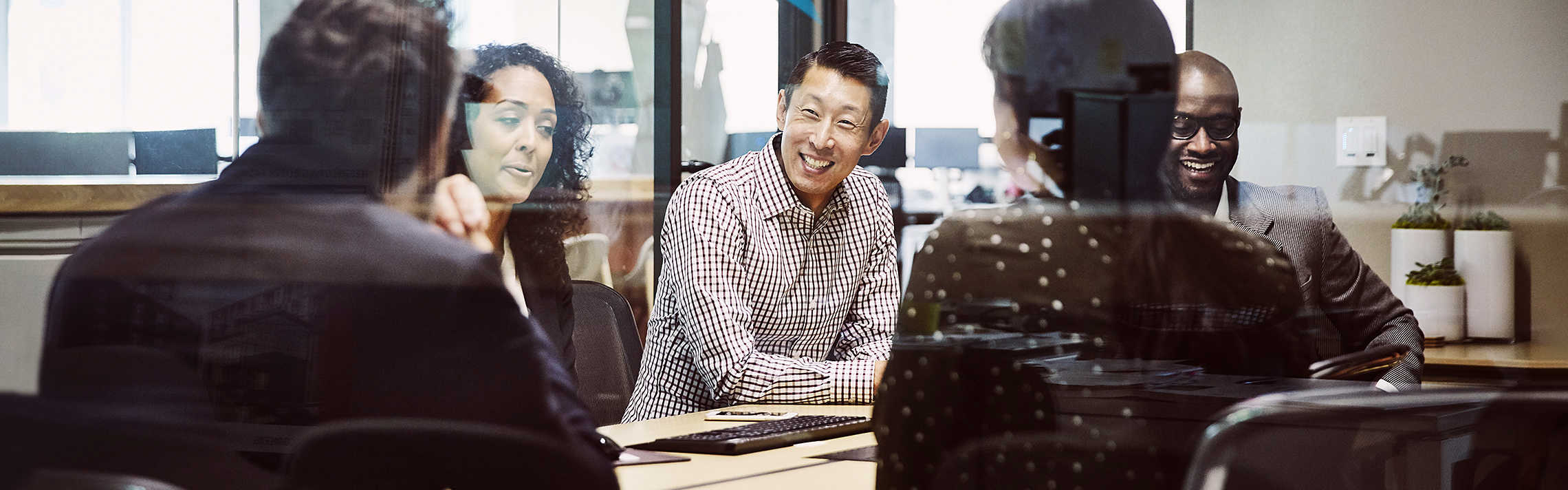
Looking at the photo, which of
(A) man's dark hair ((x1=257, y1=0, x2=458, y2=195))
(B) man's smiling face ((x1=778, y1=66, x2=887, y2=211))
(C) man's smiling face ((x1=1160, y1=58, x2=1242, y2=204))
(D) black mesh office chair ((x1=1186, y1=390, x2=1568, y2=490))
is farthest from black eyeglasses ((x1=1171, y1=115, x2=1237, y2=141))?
(B) man's smiling face ((x1=778, y1=66, x2=887, y2=211))

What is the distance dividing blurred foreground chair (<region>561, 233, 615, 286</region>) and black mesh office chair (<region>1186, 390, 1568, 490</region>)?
94 centimetres

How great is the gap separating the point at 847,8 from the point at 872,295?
48 cm

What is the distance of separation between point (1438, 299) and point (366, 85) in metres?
0.62

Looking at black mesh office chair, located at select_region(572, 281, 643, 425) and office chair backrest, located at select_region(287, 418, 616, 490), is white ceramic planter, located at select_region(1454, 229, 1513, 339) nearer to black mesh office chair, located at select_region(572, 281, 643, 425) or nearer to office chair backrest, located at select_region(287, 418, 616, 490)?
office chair backrest, located at select_region(287, 418, 616, 490)

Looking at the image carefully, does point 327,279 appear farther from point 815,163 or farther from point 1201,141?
point 815,163

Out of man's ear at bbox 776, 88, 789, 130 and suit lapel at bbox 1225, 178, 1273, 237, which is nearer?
Answer: suit lapel at bbox 1225, 178, 1273, 237

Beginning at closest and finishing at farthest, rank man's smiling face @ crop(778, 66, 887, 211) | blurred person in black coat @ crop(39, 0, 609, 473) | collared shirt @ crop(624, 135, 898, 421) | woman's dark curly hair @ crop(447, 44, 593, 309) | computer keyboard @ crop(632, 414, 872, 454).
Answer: blurred person in black coat @ crop(39, 0, 609, 473) → computer keyboard @ crop(632, 414, 872, 454) → woman's dark curly hair @ crop(447, 44, 593, 309) → collared shirt @ crop(624, 135, 898, 421) → man's smiling face @ crop(778, 66, 887, 211)

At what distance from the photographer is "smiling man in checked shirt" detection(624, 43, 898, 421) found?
896 mm

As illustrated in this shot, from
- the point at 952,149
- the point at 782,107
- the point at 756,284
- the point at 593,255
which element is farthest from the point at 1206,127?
the point at 593,255

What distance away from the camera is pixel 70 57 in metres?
0.47

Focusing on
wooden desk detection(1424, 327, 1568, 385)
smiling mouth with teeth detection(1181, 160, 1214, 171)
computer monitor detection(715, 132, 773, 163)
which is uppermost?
computer monitor detection(715, 132, 773, 163)

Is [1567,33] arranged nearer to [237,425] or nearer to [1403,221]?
[1403,221]

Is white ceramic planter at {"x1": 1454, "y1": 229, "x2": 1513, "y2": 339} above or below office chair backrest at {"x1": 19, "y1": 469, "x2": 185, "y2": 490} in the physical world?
above

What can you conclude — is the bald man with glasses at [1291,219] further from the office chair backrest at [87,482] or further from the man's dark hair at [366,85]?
the office chair backrest at [87,482]
